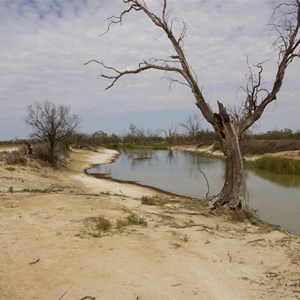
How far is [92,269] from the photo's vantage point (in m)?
5.73

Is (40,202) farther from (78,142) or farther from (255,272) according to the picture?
(78,142)

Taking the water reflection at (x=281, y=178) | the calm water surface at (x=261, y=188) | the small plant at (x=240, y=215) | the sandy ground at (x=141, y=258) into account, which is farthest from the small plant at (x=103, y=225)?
the water reflection at (x=281, y=178)

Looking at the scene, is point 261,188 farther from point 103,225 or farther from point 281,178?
point 103,225

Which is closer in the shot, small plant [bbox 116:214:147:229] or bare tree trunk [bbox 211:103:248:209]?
small plant [bbox 116:214:147:229]

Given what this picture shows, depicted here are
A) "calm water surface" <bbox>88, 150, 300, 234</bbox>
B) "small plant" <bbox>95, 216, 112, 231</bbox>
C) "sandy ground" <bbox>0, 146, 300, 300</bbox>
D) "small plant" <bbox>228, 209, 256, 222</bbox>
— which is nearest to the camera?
"sandy ground" <bbox>0, 146, 300, 300</bbox>

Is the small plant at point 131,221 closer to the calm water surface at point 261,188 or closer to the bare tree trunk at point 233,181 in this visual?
the bare tree trunk at point 233,181

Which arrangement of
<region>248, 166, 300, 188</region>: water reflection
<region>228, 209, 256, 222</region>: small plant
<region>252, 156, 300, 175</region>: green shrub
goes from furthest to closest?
1. <region>252, 156, 300, 175</region>: green shrub
2. <region>248, 166, 300, 188</region>: water reflection
3. <region>228, 209, 256, 222</region>: small plant

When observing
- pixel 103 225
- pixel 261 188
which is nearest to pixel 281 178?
pixel 261 188

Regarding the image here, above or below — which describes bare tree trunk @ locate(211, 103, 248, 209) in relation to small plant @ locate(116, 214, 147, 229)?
above

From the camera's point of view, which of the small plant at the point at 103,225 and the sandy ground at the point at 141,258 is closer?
the sandy ground at the point at 141,258

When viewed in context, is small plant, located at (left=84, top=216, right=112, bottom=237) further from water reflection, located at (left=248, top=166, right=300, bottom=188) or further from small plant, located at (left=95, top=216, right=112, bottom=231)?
water reflection, located at (left=248, top=166, right=300, bottom=188)

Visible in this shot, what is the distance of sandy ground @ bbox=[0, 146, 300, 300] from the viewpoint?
5.14 metres

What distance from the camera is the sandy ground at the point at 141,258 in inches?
202

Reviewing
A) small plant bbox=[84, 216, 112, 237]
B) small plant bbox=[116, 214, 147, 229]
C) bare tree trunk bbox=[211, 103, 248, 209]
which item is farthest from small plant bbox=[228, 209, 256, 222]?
small plant bbox=[84, 216, 112, 237]
